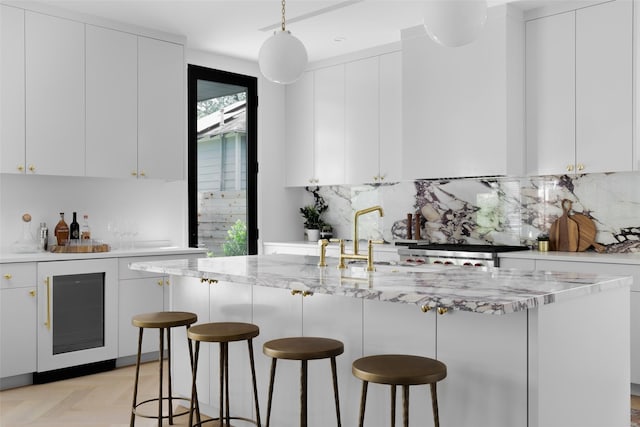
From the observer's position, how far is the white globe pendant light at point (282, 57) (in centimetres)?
333

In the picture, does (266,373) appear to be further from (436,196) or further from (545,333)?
(436,196)

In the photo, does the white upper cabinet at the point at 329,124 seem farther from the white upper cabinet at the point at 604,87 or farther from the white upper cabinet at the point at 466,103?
the white upper cabinet at the point at 604,87

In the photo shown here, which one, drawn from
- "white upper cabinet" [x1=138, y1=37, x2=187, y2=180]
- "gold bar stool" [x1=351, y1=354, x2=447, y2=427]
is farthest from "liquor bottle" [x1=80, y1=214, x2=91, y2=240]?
"gold bar stool" [x1=351, y1=354, x2=447, y2=427]

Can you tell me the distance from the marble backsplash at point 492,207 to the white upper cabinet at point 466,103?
43cm

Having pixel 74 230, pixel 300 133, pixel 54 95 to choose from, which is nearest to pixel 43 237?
pixel 74 230

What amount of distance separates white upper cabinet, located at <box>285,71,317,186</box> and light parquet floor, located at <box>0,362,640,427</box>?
2555mm

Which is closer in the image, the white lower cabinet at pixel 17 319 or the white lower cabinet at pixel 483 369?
the white lower cabinet at pixel 483 369

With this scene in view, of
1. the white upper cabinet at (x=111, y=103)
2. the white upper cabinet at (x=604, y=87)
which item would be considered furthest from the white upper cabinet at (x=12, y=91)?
the white upper cabinet at (x=604, y=87)

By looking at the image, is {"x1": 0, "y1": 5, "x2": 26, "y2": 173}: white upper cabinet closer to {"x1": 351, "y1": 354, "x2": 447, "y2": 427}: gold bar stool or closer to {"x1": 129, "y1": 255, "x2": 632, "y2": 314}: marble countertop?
{"x1": 129, "y1": 255, "x2": 632, "y2": 314}: marble countertop

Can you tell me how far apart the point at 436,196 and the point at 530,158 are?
1079mm

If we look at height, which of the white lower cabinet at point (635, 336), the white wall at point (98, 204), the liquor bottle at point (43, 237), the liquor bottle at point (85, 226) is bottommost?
the white lower cabinet at point (635, 336)

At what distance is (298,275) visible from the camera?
2920mm

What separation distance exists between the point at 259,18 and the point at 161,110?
3.75 feet

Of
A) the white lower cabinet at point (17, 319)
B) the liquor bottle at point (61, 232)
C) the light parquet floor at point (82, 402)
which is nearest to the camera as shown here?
the light parquet floor at point (82, 402)
